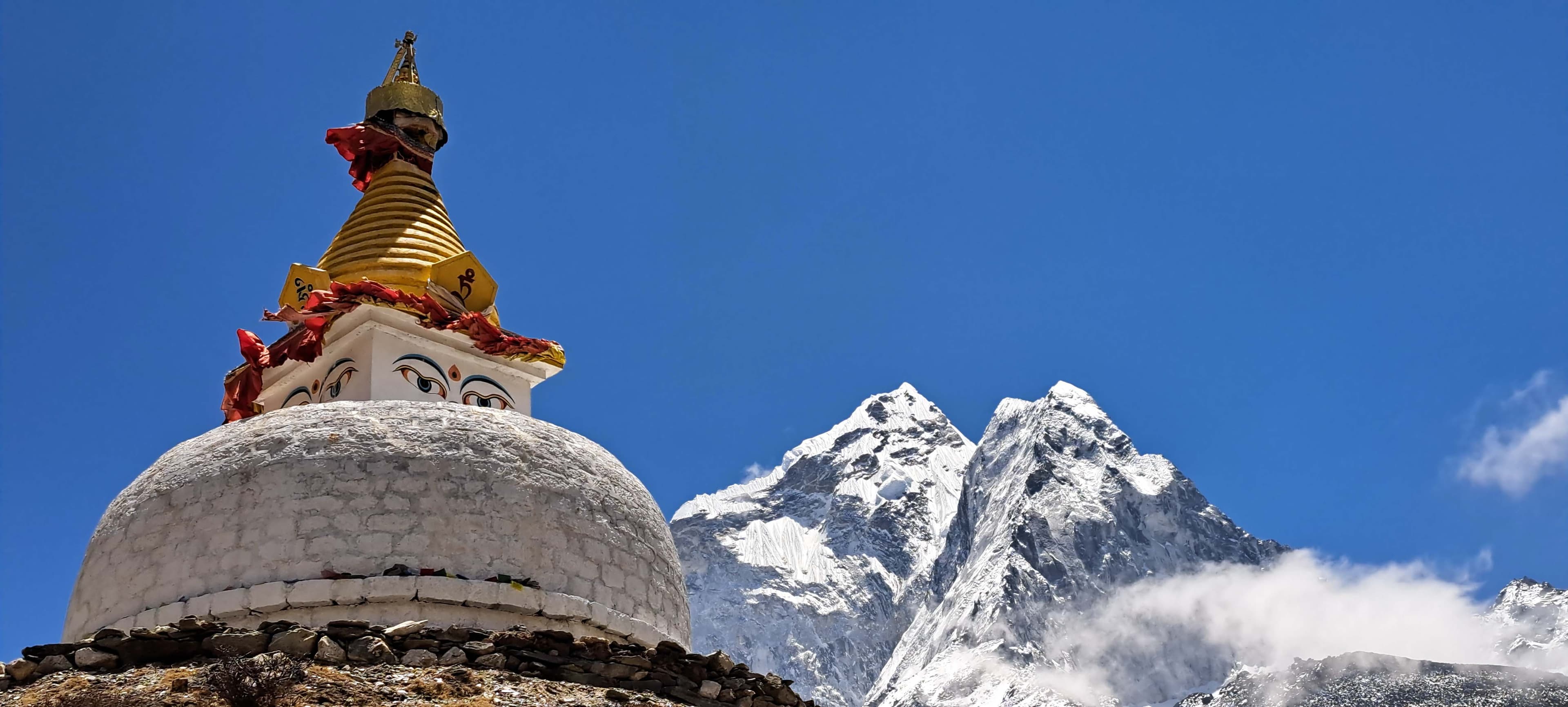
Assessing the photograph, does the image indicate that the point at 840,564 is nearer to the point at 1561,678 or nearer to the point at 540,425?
the point at 1561,678

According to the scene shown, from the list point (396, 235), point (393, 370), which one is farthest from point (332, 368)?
point (396, 235)

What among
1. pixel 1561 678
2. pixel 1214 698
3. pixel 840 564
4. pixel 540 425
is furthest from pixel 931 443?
pixel 540 425

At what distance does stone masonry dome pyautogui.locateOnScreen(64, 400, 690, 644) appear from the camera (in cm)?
997

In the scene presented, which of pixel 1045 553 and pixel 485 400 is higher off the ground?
pixel 1045 553

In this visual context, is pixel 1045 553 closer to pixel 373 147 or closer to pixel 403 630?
pixel 373 147

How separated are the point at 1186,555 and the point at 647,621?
156335mm

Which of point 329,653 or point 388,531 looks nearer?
point 329,653

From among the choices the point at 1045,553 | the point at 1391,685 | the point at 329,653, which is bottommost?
the point at 329,653

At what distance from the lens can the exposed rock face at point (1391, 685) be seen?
91938 mm

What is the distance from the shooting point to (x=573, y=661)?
9.79 metres

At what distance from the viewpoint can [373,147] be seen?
17906mm

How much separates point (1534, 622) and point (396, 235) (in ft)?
428

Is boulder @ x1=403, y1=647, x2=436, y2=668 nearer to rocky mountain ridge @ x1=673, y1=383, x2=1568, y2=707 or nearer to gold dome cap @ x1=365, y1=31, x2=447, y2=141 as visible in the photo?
gold dome cap @ x1=365, y1=31, x2=447, y2=141

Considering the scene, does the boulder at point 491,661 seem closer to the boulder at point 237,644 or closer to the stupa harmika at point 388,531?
the stupa harmika at point 388,531
